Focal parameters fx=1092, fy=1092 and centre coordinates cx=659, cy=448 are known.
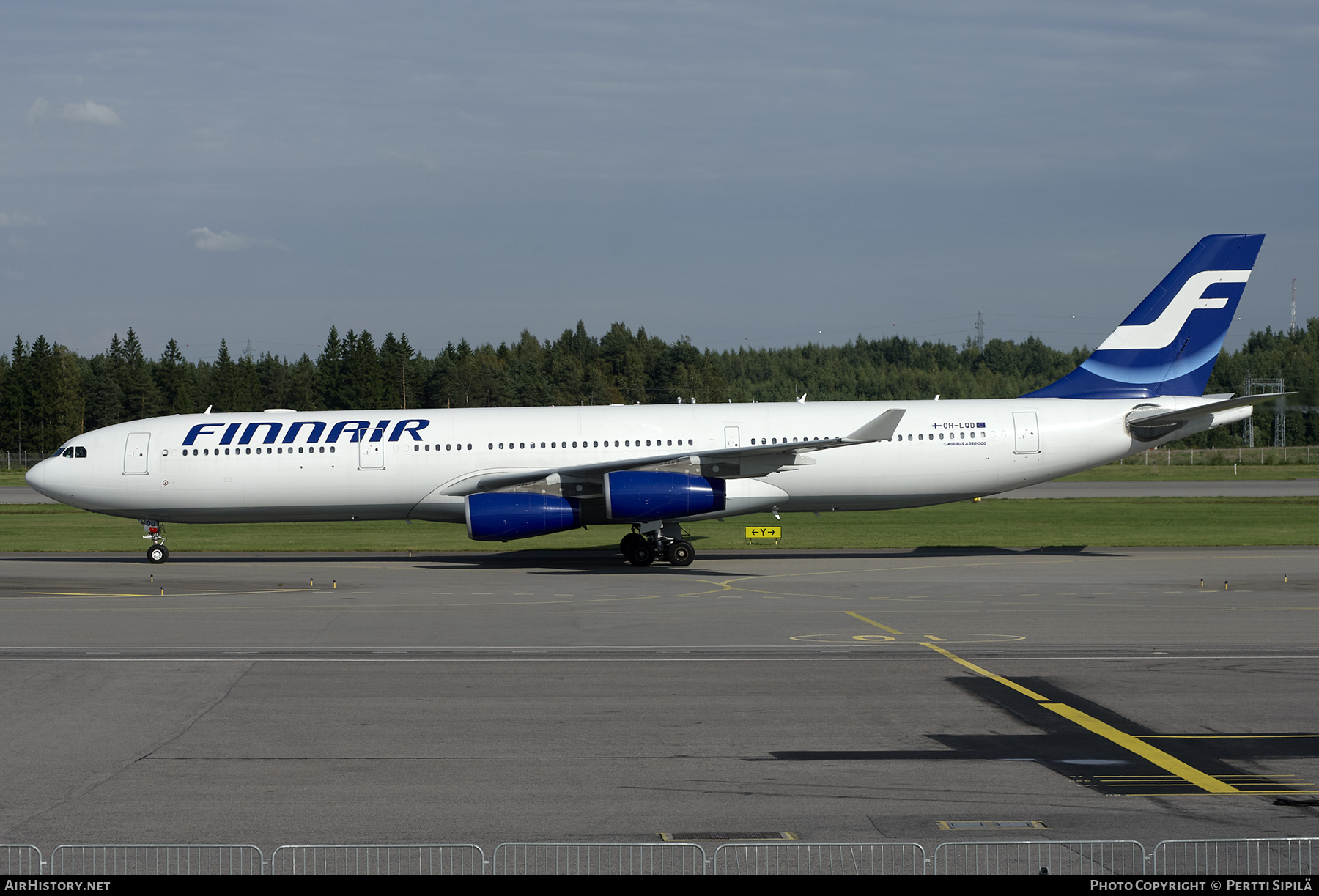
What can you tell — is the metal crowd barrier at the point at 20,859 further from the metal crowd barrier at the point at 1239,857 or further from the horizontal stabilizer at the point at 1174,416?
the horizontal stabilizer at the point at 1174,416

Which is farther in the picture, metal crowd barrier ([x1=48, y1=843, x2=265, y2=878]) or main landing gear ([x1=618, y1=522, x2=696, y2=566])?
main landing gear ([x1=618, y1=522, x2=696, y2=566])

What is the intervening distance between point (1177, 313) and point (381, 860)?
32.0 metres

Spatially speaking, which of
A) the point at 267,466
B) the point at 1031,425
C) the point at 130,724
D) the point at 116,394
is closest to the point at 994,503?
the point at 1031,425

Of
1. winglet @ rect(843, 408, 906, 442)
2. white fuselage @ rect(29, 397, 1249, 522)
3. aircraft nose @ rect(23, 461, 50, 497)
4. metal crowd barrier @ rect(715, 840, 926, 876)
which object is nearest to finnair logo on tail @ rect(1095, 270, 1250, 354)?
white fuselage @ rect(29, 397, 1249, 522)

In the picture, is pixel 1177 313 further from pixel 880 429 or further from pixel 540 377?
pixel 540 377

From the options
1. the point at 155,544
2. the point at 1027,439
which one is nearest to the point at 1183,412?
the point at 1027,439

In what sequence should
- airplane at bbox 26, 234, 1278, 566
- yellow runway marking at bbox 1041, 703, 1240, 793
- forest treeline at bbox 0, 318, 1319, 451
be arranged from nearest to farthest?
yellow runway marking at bbox 1041, 703, 1240, 793, airplane at bbox 26, 234, 1278, 566, forest treeline at bbox 0, 318, 1319, 451

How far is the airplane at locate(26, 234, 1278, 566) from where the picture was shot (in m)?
30.7

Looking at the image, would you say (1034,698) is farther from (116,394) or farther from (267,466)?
(116,394)

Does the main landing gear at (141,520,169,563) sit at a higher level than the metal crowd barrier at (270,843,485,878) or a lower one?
higher

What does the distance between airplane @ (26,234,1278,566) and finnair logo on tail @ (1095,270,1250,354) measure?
0.06m

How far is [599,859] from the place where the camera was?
768cm

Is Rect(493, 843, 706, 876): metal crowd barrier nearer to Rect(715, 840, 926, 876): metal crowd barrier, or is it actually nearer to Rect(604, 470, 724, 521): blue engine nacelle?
Rect(715, 840, 926, 876): metal crowd barrier
